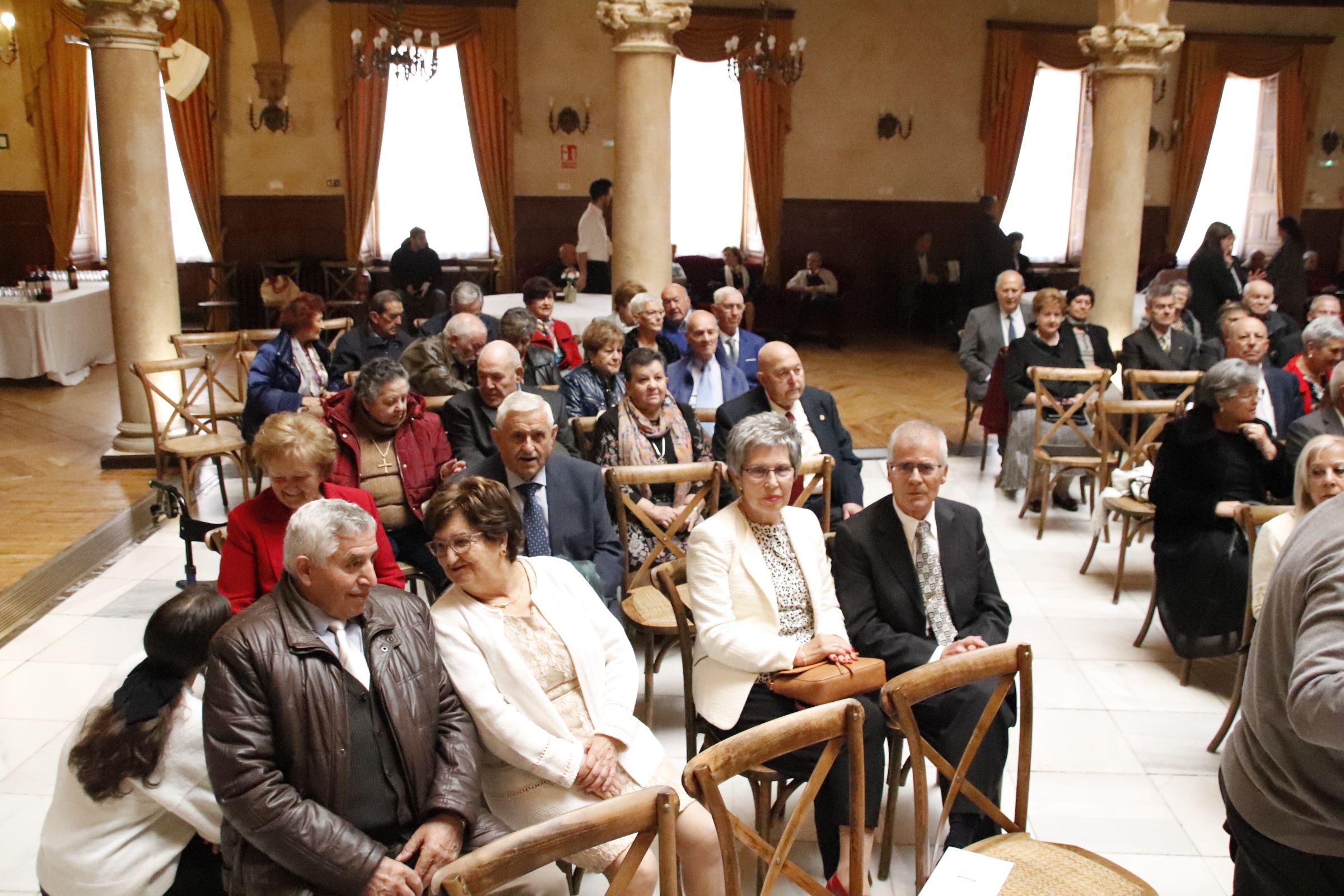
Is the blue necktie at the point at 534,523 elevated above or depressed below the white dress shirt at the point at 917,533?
below

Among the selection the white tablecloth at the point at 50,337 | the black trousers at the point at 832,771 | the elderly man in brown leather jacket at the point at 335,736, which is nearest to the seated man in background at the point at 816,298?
the white tablecloth at the point at 50,337

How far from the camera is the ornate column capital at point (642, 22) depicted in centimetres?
680

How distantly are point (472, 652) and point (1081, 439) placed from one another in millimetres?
4588

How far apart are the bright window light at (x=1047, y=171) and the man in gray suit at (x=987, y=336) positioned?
6860 mm

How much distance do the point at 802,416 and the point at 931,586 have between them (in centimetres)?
166

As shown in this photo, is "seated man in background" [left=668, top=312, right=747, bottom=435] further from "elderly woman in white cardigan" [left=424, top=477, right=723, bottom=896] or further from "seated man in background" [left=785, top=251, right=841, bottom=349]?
"seated man in background" [left=785, top=251, right=841, bottom=349]

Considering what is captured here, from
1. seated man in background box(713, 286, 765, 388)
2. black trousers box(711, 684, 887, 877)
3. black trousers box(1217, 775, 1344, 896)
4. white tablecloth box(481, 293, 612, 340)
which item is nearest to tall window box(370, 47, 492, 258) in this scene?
white tablecloth box(481, 293, 612, 340)

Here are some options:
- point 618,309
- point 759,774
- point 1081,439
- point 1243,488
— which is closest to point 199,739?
point 759,774

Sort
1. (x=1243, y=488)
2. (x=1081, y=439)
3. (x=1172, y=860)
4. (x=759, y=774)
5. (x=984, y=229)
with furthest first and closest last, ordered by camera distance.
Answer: (x=984, y=229), (x=1081, y=439), (x=1243, y=488), (x=1172, y=860), (x=759, y=774)

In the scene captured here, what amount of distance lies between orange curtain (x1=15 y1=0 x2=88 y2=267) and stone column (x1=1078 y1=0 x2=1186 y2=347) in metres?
10.6

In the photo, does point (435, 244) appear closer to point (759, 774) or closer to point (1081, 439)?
point (1081, 439)

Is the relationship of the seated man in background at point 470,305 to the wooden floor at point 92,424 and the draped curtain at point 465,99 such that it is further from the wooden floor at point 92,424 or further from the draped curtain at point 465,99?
the draped curtain at point 465,99

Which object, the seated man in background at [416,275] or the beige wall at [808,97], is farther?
the beige wall at [808,97]

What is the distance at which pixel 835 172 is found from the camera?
13562mm
